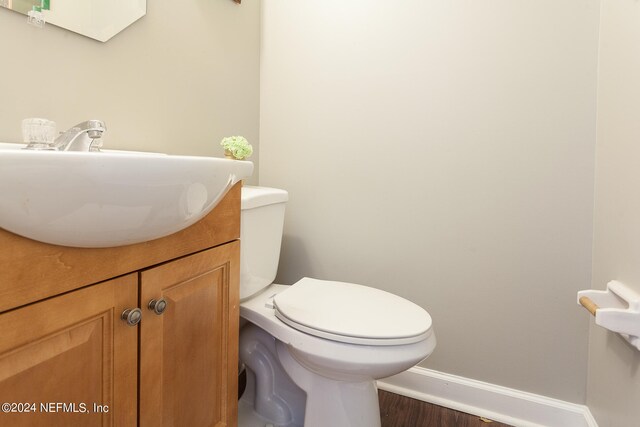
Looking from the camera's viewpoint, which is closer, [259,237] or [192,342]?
[192,342]

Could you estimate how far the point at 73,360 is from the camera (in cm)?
49

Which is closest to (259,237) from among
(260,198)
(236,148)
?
(260,198)

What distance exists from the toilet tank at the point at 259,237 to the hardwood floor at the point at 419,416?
2.14 feet

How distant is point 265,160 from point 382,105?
1.90 ft

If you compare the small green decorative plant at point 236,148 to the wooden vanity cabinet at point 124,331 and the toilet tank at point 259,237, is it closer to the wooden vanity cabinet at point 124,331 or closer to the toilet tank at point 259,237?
the toilet tank at point 259,237

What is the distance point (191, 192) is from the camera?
1.75 ft

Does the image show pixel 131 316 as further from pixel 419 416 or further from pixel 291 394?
pixel 419 416

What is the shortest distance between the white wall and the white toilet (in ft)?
0.97

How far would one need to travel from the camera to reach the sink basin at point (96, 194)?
1.20 feet

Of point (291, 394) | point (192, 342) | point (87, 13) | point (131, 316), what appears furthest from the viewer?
point (291, 394)

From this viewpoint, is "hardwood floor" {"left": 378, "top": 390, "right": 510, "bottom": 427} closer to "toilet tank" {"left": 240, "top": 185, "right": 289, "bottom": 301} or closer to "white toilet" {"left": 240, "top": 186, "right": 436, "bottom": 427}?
"white toilet" {"left": 240, "top": 186, "right": 436, "bottom": 427}

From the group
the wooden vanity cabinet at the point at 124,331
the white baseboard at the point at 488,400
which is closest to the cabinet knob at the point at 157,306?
the wooden vanity cabinet at the point at 124,331

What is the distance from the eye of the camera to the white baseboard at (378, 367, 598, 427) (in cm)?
110

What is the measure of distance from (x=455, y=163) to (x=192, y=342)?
102cm
